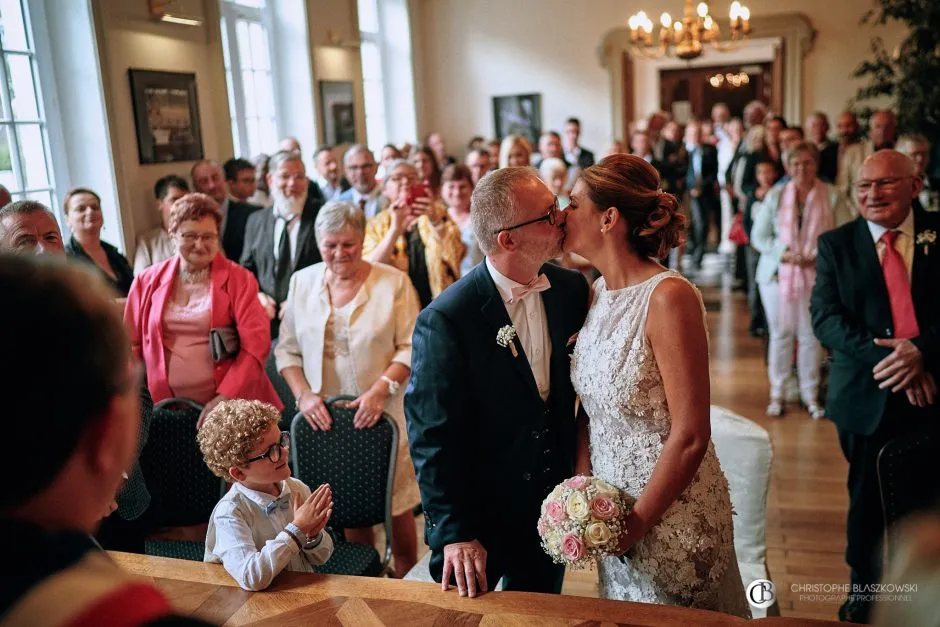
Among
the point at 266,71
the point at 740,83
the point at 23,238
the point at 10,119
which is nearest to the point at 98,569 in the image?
the point at 23,238

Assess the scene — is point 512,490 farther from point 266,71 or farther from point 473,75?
point 473,75

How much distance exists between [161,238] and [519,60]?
9.13 meters

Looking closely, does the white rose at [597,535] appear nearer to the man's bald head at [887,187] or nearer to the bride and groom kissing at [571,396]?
the bride and groom kissing at [571,396]

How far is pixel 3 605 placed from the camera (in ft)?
2.34

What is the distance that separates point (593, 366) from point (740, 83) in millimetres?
13894

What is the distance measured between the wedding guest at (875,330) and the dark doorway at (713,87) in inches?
451

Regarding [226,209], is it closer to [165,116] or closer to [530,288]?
[165,116]

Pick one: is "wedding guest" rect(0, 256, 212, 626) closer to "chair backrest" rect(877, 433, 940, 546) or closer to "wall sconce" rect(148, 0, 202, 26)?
"chair backrest" rect(877, 433, 940, 546)

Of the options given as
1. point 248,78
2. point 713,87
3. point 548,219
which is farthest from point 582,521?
point 713,87

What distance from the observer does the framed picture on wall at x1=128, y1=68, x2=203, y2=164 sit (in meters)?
6.38

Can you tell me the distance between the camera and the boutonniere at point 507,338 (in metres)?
2.19

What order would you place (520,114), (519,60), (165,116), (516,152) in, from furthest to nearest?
1. (520,114)
2. (519,60)
3. (165,116)
4. (516,152)

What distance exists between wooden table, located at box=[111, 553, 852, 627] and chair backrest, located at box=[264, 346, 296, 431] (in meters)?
1.59

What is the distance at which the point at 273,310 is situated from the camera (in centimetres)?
466
